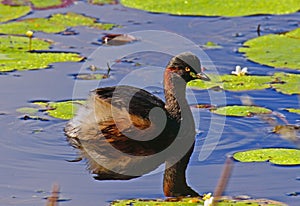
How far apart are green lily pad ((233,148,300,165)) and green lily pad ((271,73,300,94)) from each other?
1.98m

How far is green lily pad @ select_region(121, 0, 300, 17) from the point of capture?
13.6 metres

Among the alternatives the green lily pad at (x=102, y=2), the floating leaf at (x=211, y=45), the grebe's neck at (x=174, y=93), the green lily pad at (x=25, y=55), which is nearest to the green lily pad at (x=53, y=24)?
the green lily pad at (x=25, y=55)

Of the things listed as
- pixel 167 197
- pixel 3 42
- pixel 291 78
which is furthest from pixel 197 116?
pixel 3 42

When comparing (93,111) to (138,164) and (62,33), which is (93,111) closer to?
(138,164)

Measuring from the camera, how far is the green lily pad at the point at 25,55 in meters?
10.9

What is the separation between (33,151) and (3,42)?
4.03m

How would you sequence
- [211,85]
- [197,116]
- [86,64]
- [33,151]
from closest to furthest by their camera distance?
1. [33,151]
2. [197,116]
3. [211,85]
4. [86,64]

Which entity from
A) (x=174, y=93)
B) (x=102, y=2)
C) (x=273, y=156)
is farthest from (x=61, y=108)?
(x=102, y=2)

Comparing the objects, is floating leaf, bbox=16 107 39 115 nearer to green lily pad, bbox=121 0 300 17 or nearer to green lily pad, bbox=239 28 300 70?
green lily pad, bbox=239 28 300 70

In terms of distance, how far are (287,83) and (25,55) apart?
148 inches

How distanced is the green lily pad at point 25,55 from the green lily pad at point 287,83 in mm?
2861

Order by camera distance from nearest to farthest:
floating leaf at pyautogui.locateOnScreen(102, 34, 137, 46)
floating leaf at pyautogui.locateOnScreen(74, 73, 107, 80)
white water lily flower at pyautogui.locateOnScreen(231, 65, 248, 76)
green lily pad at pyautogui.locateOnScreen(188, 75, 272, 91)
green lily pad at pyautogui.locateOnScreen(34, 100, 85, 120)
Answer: green lily pad at pyautogui.locateOnScreen(34, 100, 85, 120)
green lily pad at pyautogui.locateOnScreen(188, 75, 272, 91)
white water lily flower at pyautogui.locateOnScreen(231, 65, 248, 76)
floating leaf at pyautogui.locateOnScreen(74, 73, 107, 80)
floating leaf at pyautogui.locateOnScreen(102, 34, 137, 46)

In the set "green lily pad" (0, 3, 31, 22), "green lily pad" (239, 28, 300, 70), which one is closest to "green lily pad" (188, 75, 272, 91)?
"green lily pad" (239, 28, 300, 70)

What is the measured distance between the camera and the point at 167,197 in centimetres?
702
